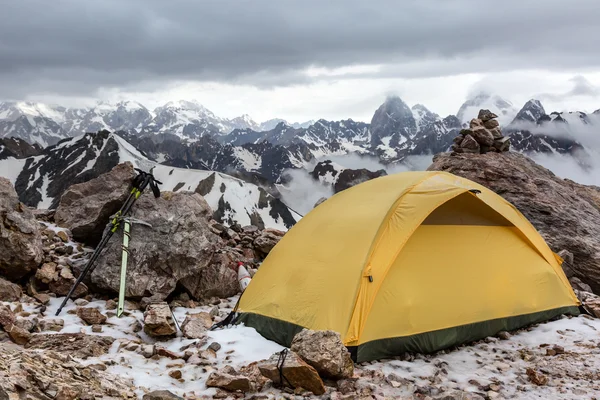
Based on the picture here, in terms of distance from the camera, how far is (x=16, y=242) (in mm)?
11227

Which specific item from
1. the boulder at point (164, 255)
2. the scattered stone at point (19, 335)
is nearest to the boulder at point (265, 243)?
the boulder at point (164, 255)

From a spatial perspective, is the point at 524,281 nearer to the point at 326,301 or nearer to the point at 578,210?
the point at 326,301

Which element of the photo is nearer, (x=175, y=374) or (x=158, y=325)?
(x=175, y=374)

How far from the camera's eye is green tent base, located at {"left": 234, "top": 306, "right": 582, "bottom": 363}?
8.98 metres

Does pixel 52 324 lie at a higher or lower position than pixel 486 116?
lower

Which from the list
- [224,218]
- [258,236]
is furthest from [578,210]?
[224,218]

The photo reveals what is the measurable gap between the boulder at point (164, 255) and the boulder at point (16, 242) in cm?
166

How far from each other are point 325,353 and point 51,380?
4289 millimetres

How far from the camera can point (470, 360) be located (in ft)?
29.7

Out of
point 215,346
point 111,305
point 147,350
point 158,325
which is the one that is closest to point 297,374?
point 215,346

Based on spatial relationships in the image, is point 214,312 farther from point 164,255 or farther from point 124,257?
point 124,257

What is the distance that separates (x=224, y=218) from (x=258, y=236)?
18408 cm

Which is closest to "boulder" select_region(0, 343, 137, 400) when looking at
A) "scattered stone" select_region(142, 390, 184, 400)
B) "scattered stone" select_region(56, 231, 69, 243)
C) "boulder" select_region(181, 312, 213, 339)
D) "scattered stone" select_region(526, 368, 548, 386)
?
"scattered stone" select_region(142, 390, 184, 400)

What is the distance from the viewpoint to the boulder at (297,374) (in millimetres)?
7207
